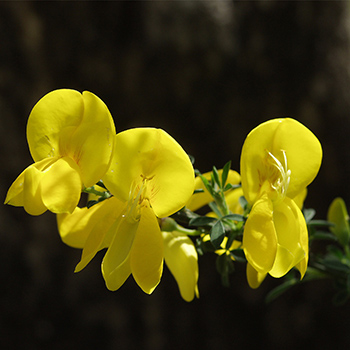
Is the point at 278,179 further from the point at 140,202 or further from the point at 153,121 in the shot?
the point at 153,121

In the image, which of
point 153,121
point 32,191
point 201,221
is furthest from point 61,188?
point 153,121

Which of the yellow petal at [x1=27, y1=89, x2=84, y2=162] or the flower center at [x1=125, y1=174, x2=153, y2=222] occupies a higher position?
the yellow petal at [x1=27, y1=89, x2=84, y2=162]

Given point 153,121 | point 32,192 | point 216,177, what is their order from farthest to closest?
point 153,121 → point 216,177 → point 32,192

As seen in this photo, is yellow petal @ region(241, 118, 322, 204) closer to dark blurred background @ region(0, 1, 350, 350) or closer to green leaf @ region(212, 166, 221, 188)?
green leaf @ region(212, 166, 221, 188)

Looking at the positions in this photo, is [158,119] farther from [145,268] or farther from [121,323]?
[145,268]

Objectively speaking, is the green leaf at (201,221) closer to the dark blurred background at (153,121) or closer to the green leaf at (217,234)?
the green leaf at (217,234)

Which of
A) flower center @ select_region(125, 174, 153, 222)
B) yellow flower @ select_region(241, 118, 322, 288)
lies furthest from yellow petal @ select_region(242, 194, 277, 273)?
flower center @ select_region(125, 174, 153, 222)

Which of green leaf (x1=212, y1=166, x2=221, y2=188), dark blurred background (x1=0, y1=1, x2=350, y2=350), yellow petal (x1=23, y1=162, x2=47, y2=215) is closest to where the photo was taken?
yellow petal (x1=23, y1=162, x2=47, y2=215)
